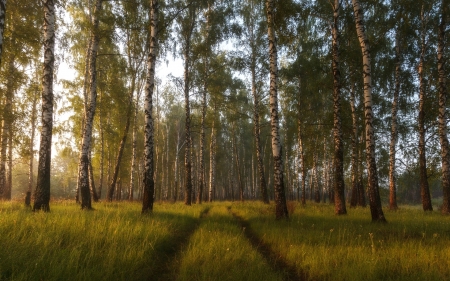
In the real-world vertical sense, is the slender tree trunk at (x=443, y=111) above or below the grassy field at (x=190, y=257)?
above

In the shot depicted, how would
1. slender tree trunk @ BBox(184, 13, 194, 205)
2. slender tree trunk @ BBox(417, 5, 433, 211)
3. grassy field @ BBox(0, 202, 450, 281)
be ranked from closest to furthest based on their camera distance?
grassy field @ BBox(0, 202, 450, 281) → slender tree trunk @ BBox(417, 5, 433, 211) → slender tree trunk @ BBox(184, 13, 194, 205)

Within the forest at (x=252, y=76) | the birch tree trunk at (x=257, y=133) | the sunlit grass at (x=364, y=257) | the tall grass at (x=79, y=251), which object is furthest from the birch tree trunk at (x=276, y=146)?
the birch tree trunk at (x=257, y=133)

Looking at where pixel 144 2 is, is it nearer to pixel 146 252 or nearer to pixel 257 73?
pixel 257 73

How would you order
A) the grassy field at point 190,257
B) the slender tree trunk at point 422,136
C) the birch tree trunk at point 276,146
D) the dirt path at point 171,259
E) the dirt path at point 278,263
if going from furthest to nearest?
the slender tree trunk at point 422,136 → the birch tree trunk at point 276,146 → the dirt path at point 278,263 → the dirt path at point 171,259 → the grassy field at point 190,257

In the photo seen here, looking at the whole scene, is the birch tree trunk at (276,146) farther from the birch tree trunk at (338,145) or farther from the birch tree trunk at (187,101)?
the birch tree trunk at (187,101)

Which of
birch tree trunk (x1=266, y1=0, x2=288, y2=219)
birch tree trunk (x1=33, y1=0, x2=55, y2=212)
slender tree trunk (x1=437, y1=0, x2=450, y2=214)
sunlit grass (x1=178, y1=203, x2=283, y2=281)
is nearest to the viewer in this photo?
sunlit grass (x1=178, y1=203, x2=283, y2=281)

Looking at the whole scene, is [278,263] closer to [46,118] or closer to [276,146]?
[276,146]

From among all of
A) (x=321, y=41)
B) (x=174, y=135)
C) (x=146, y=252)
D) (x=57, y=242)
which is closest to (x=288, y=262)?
(x=146, y=252)

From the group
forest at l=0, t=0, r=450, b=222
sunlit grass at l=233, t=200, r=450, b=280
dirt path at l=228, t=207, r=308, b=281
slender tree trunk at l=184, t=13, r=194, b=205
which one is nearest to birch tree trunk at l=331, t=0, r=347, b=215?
forest at l=0, t=0, r=450, b=222

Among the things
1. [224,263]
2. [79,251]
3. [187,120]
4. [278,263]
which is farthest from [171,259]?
[187,120]

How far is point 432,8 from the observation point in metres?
14.3

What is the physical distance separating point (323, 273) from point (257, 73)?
58.2 feet

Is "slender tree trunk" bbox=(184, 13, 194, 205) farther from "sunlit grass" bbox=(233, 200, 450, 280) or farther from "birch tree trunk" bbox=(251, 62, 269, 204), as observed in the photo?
"sunlit grass" bbox=(233, 200, 450, 280)

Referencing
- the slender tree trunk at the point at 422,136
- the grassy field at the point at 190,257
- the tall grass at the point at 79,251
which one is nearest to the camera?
the tall grass at the point at 79,251
